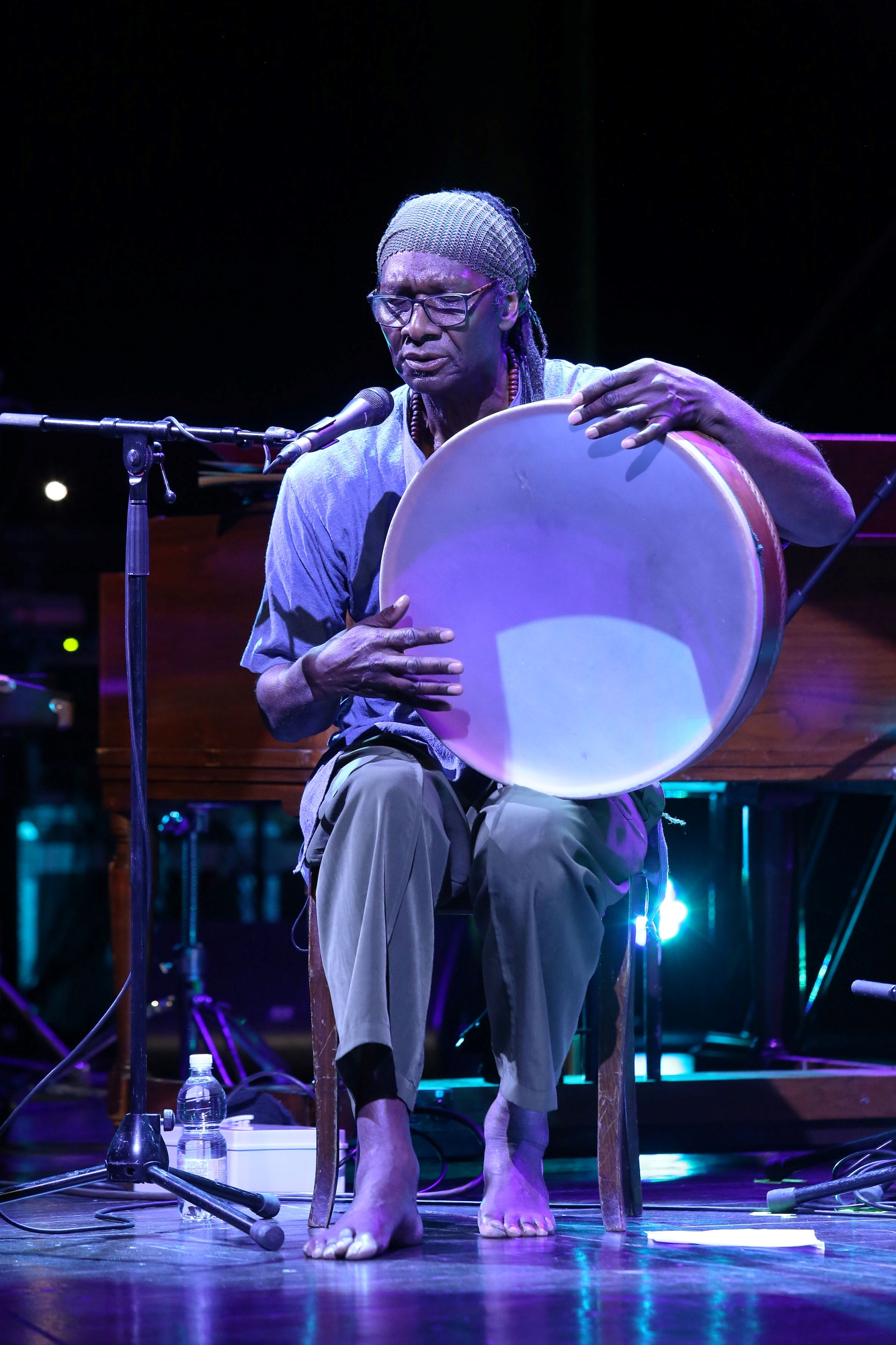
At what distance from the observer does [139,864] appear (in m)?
1.72

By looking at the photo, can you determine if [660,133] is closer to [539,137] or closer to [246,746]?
[539,137]

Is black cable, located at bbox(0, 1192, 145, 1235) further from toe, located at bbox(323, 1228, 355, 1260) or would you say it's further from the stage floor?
toe, located at bbox(323, 1228, 355, 1260)

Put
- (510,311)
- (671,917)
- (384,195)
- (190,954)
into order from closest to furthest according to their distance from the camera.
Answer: (510,311) → (190,954) → (671,917) → (384,195)

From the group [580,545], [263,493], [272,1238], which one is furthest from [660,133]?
[272,1238]

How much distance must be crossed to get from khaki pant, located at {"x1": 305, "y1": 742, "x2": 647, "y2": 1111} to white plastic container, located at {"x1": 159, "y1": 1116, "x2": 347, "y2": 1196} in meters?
0.58

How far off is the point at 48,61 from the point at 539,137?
1.36m

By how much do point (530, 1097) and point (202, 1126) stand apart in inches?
27.2

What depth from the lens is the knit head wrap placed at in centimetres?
183

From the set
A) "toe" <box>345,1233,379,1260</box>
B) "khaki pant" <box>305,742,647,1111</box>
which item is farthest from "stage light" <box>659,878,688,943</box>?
"toe" <box>345,1233,379,1260</box>

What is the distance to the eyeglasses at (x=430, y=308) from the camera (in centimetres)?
181

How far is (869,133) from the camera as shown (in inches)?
153

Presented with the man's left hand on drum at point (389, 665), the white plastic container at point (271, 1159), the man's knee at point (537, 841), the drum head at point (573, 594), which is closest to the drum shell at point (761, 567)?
the drum head at point (573, 594)

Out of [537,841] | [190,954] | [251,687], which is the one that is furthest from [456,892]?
[190,954]

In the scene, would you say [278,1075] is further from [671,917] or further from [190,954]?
[671,917]
